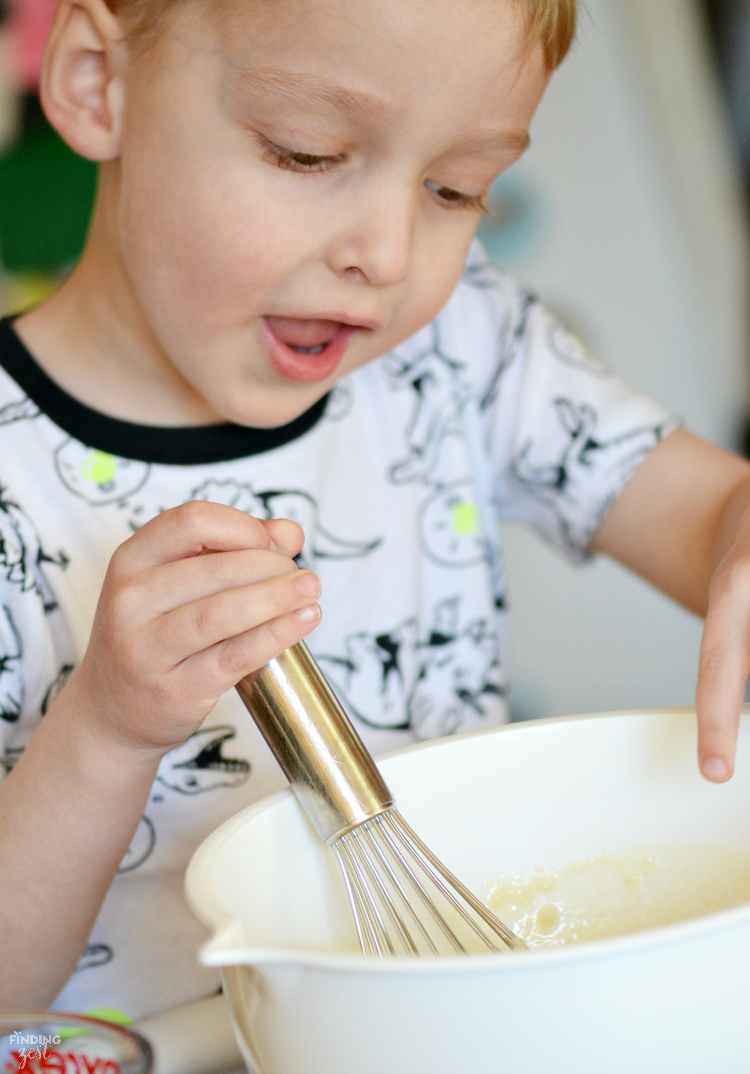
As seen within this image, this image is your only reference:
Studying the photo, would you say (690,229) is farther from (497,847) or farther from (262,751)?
(497,847)

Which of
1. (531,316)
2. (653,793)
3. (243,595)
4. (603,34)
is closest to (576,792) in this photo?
(653,793)

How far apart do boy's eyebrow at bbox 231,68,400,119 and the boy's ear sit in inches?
5.4

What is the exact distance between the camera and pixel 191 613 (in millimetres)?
380

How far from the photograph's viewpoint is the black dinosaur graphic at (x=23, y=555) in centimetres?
57

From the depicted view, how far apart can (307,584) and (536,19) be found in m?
0.30

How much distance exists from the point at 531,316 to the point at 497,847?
47 centimetres

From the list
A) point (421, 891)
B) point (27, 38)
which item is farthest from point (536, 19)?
point (27, 38)

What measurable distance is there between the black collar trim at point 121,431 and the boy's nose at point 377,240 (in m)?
0.19

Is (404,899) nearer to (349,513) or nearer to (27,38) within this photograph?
(349,513)

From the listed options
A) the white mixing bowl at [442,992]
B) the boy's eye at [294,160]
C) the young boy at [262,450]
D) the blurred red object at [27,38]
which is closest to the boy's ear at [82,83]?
the young boy at [262,450]

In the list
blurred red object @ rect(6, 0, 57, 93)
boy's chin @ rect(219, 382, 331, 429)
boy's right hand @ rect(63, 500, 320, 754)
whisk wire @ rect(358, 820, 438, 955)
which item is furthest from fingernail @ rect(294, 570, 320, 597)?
blurred red object @ rect(6, 0, 57, 93)

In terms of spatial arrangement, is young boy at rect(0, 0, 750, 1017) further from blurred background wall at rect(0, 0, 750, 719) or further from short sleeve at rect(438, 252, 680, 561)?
blurred background wall at rect(0, 0, 750, 719)

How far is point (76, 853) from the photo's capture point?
17.7 inches

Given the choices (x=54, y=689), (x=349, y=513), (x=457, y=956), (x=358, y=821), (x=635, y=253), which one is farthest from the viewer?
(x=635, y=253)
